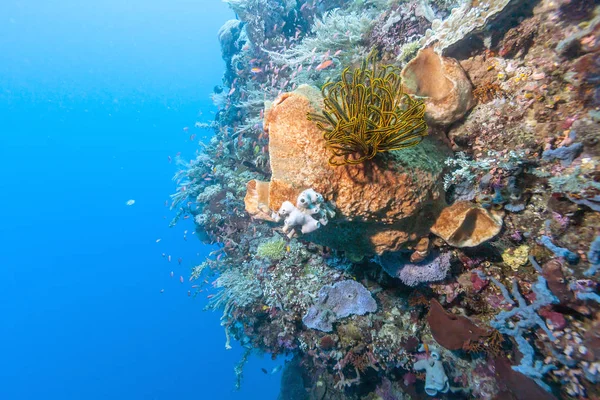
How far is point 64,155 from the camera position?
7500 cm

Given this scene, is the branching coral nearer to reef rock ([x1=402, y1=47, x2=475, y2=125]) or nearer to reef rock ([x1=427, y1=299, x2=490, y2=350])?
reef rock ([x1=402, y1=47, x2=475, y2=125])

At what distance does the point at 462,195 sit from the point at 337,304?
306 cm

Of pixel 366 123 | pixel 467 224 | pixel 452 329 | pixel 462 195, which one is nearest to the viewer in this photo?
pixel 366 123

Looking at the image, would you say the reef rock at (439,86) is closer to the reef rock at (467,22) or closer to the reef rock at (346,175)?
the reef rock at (467,22)

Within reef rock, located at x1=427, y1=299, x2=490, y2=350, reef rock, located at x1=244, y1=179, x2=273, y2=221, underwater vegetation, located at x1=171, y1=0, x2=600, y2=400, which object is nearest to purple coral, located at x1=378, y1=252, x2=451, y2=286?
underwater vegetation, located at x1=171, y1=0, x2=600, y2=400

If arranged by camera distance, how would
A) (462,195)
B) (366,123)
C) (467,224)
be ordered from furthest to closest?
(462,195), (467,224), (366,123)

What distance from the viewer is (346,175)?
2896 mm

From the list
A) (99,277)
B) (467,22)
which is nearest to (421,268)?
(467,22)

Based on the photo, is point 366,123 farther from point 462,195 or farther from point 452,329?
point 452,329

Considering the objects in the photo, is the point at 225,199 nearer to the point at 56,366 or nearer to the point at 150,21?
the point at 56,366

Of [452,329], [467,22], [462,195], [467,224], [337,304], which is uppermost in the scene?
[467,22]

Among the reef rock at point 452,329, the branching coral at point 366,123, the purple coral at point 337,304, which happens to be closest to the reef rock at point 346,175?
the branching coral at point 366,123

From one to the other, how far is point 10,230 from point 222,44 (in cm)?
7174

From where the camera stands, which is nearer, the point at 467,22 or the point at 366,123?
the point at 366,123
